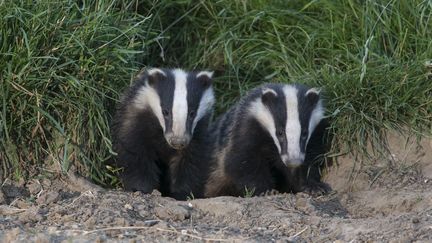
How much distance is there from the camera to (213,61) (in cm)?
815

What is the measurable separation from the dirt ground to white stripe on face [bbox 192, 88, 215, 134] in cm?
66

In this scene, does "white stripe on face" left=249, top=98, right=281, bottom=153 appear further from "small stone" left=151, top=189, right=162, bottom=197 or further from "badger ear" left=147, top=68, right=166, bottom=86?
"small stone" left=151, top=189, right=162, bottom=197

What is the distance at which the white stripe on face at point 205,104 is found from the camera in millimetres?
6965

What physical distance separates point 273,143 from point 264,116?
208 millimetres

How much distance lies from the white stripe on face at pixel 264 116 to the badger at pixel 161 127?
34cm

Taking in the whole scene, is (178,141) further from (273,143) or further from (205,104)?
(273,143)

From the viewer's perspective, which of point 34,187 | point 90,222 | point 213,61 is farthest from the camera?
point 213,61

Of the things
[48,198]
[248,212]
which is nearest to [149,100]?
[48,198]

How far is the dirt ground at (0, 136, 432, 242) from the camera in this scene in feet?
17.7

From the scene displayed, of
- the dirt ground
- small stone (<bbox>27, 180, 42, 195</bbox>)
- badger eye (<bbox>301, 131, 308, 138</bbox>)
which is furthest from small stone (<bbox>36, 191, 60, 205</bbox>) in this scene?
badger eye (<bbox>301, 131, 308, 138</bbox>)

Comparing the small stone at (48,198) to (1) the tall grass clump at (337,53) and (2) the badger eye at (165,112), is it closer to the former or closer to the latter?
(2) the badger eye at (165,112)

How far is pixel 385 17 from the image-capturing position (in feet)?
24.4

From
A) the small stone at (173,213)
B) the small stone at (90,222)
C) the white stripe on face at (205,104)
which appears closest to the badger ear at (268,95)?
the white stripe on face at (205,104)

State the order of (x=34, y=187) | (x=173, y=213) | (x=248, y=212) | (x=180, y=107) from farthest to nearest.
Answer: (x=180, y=107) < (x=34, y=187) < (x=248, y=212) < (x=173, y=213)
